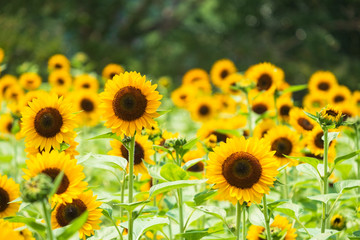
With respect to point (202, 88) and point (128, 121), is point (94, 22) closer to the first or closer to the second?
point (202, 88)

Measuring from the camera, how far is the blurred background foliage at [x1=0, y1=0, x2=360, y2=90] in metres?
→ 7.64

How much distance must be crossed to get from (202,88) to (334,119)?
2139 mm

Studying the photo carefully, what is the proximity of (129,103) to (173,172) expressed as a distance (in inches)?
8.1

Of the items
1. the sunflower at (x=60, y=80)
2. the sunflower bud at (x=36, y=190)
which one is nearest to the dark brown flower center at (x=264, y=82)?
the sunflower at (x=60, y=80)

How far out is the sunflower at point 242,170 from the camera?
1142 millimetres

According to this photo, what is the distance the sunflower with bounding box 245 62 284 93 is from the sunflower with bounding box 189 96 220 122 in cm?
82

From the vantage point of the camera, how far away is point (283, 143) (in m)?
1.65

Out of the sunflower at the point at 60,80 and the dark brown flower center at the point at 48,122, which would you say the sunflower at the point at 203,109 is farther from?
the dark brown flower center at the point at 48,122

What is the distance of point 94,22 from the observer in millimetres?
8867

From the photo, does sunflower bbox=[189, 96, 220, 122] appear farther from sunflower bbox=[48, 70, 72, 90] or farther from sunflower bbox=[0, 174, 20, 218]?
sunflower bbox=[0, 174, 20, 218]

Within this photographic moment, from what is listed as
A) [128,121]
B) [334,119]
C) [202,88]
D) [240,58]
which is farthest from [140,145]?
[240,58]

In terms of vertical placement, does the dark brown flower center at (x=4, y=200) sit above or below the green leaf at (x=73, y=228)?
above

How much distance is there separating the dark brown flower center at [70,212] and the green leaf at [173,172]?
0.21 metres

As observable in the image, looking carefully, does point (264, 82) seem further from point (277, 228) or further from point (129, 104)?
point (129, 104)
